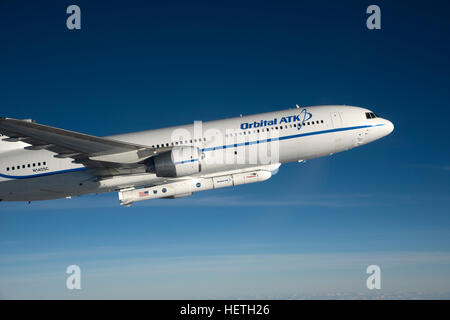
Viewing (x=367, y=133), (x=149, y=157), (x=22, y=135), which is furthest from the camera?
(x=367, y=133)

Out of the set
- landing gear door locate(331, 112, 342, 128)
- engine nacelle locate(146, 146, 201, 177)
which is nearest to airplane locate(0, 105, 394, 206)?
landing gear door locate(331, 112, 342, 128)

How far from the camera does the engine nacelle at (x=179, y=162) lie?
34.3 metres

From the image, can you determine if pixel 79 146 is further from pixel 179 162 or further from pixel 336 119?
pixel 336 119

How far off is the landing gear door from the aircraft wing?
582 inches

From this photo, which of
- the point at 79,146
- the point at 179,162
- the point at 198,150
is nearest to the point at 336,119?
the point at 198,150

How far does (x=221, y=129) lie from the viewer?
37750 mm

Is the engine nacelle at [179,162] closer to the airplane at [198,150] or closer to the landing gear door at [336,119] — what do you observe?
the airplane at [198,150]

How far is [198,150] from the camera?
1374 inches

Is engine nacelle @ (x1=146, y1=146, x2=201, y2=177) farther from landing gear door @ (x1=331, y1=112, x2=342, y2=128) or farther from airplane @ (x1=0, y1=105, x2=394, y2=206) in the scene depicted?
landing gear door @ (x1=331, y1=112, x2=342, y2=128)

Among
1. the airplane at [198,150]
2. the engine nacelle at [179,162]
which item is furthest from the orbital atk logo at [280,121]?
the engine nacelle at [179,162]

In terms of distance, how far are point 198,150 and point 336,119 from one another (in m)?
12.7

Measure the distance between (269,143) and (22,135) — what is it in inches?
770
